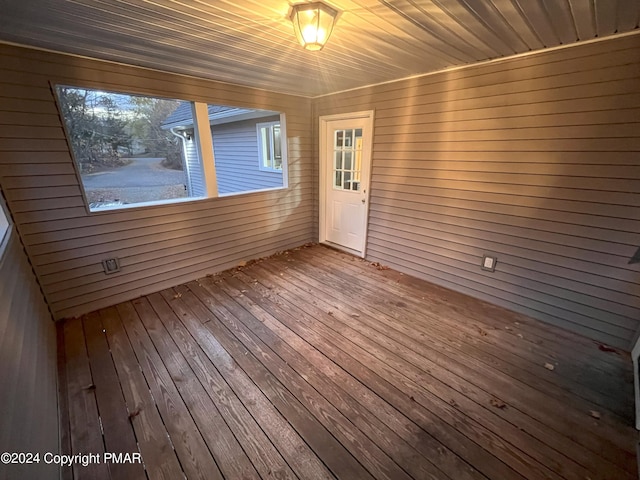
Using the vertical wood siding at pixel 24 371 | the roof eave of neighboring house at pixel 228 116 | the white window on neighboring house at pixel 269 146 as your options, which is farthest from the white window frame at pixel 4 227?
the white window on neighboring house at pixel 269 146

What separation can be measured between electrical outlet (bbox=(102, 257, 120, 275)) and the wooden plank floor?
399 millimetres

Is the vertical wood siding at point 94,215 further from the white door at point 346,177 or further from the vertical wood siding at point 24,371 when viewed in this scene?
the white door at point 346,177

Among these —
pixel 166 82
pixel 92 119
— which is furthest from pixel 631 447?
pixel 92 119

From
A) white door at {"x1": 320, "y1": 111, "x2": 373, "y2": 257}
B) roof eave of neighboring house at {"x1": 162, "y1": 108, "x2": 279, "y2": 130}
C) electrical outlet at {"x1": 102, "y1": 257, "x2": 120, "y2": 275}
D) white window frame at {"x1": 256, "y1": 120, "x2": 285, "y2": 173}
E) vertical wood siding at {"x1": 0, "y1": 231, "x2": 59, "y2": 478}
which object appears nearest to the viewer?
vertical wood siding at {"x1": 0, "y1": 231, "x2": 59, "y2": 478}

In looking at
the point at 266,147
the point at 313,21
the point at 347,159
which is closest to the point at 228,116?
the point at 266,147

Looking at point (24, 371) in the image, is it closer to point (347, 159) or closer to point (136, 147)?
point (136, 147)

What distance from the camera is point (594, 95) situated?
1997 mm

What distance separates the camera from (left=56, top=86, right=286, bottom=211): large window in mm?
2656

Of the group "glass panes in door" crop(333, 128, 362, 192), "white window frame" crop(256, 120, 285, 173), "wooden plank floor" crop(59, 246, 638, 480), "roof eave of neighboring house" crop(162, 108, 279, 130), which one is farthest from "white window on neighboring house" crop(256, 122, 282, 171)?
"wooden plank floor" crop(59, 246, 638, 480)

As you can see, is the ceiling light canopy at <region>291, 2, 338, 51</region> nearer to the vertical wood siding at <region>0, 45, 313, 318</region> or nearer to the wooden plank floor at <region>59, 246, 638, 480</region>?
the vertical wood siding at <region>0, 45, 313, 318</region>

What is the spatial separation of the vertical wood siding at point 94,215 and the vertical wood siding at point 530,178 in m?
1.96

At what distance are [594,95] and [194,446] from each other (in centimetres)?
359

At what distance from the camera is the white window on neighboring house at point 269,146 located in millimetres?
5332

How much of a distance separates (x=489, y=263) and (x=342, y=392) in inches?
80.1
